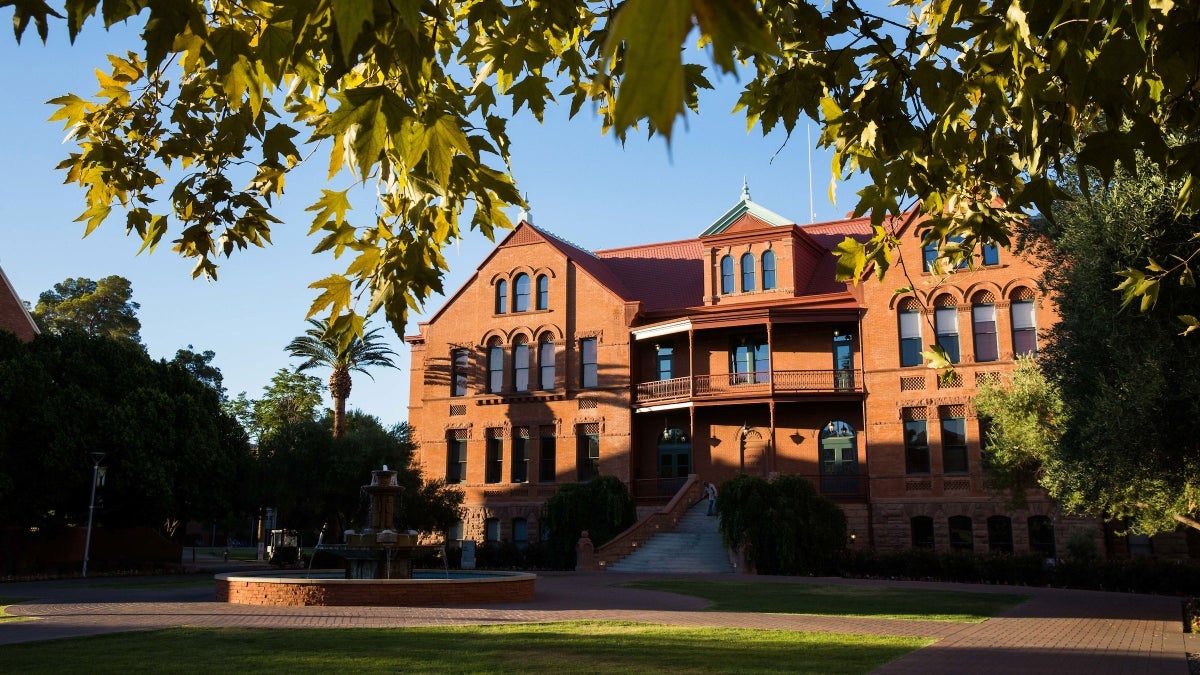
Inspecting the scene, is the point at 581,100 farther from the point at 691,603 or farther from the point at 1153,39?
the point at 691,603

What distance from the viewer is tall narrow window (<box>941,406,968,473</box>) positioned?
1272 inches

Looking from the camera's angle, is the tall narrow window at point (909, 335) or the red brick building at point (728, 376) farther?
the tall narrow window at point (909, 335)

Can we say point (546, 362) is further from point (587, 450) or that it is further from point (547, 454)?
point (587, 450)

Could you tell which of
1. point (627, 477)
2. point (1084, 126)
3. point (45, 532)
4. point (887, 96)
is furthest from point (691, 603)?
point (45, 532)

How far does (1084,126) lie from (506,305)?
35995 mm

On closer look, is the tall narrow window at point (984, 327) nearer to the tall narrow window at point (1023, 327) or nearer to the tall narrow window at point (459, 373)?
the tall narrow window at point (1023, 327)

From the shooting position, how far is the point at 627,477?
3731 centimetres

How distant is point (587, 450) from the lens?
39188 mm

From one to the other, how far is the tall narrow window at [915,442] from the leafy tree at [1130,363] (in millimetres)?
15389

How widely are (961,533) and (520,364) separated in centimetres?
1921

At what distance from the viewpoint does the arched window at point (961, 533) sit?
3167 cm

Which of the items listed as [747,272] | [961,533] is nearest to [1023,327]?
[961,533]

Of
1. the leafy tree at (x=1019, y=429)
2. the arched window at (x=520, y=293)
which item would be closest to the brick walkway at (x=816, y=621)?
the leafy tree at (x=1019, y=429)

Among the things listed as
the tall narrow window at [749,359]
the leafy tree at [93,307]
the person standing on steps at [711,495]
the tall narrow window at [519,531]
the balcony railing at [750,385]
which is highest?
the leafy tree at [93,307]
